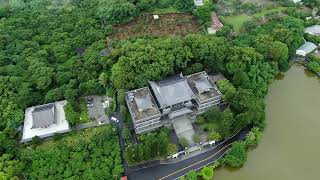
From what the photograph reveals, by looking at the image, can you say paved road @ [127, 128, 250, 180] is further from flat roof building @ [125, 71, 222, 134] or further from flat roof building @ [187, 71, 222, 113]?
flat roof building @ [187, 71, 222, 113]

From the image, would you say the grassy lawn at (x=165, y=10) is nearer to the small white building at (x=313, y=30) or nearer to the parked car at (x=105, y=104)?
the small white building at (x=313, y=30)

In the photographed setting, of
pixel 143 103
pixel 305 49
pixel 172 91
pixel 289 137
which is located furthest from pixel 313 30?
pixel 143 103

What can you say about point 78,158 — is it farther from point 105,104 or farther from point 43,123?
Answer: point 105,104

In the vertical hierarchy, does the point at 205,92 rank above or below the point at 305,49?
below

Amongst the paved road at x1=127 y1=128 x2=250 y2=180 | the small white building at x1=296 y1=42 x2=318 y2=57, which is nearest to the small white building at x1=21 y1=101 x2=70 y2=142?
the paved road at x1=127 y1=128 x2=250 y2=180

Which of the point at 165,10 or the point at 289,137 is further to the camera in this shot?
the point at 165,10

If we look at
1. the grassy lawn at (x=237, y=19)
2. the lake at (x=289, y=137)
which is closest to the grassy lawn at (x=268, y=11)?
the grassy lawn at (x=237, y=19)
